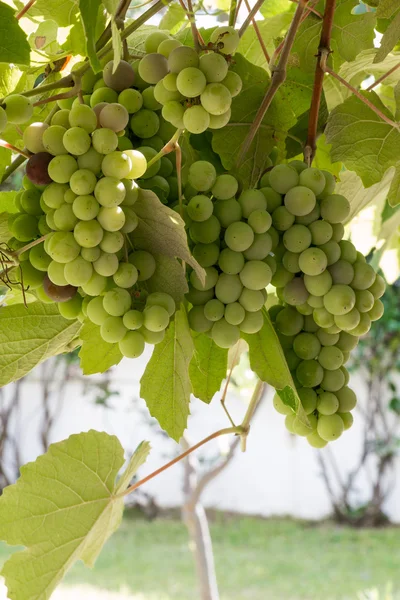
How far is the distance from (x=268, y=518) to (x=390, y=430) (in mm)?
1069

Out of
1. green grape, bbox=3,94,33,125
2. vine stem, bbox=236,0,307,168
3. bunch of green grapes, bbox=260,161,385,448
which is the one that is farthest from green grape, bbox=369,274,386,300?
green grape, bbox=3,94,33,125

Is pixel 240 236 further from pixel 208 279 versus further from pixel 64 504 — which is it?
pixel 64 504

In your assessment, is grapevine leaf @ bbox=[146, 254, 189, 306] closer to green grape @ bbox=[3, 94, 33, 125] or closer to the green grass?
green grape @ bbox=[3, 94, 33, 125]

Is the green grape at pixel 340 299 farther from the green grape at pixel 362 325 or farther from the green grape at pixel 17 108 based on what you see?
the green grape at pixel 17 108

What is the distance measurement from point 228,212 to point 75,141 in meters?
0.09

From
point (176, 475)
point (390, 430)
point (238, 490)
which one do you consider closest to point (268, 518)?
point (238, 490)

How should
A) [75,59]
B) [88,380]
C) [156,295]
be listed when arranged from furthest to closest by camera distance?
[88,380]
[75,59]
[156,295]

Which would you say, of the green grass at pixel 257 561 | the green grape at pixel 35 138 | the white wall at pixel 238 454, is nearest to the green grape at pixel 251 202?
the green grape at pixel 35 138

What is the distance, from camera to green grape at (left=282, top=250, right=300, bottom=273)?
0.39 meters

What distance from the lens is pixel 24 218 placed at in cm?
36

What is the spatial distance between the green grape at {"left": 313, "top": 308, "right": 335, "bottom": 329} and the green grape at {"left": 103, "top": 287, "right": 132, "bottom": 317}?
0.12 meters

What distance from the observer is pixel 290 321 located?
42 cm

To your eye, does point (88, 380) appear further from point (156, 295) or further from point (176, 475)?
point (156, 295)

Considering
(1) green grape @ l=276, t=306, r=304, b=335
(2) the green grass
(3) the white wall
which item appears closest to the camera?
(1) green grape @ l=276, t=306, r=304, b=335
